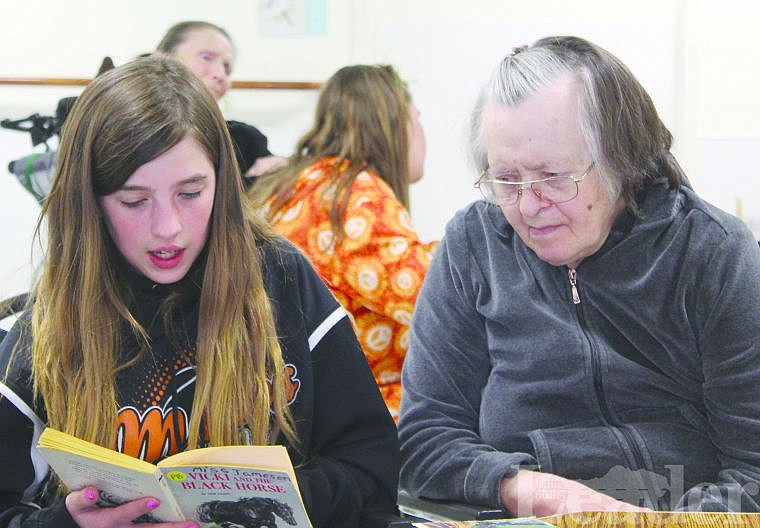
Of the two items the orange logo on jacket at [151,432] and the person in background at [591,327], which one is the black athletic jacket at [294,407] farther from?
the person in background at [591,327]

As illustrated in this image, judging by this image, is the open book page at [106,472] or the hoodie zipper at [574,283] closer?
the open book page at [106,472]


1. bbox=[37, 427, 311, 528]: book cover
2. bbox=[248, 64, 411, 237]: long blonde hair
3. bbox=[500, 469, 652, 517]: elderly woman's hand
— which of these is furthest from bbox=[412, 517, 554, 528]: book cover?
bbox=[248, 64, 411, 237]: long blonde hair

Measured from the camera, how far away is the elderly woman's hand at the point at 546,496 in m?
1.25

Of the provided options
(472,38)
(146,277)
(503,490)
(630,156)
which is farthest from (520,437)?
(472,38)

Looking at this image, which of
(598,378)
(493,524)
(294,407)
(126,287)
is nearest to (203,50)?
(126,287)

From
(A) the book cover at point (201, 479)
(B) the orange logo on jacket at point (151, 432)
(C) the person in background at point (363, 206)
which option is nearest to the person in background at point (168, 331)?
(B) the orange logo on jacket at point (151, 432)

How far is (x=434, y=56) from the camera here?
344cm

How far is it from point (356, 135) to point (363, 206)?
235 millimetres

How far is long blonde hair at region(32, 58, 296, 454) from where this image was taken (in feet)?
4.06

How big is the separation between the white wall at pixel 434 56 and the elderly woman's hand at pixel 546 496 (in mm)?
2227

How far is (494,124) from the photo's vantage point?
4.46 ft

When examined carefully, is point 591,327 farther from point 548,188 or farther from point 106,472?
point 106,472

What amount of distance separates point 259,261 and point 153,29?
2.30m

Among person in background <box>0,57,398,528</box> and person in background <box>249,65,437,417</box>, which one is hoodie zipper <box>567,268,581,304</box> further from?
person in background <box>249,65,437,417</box>
